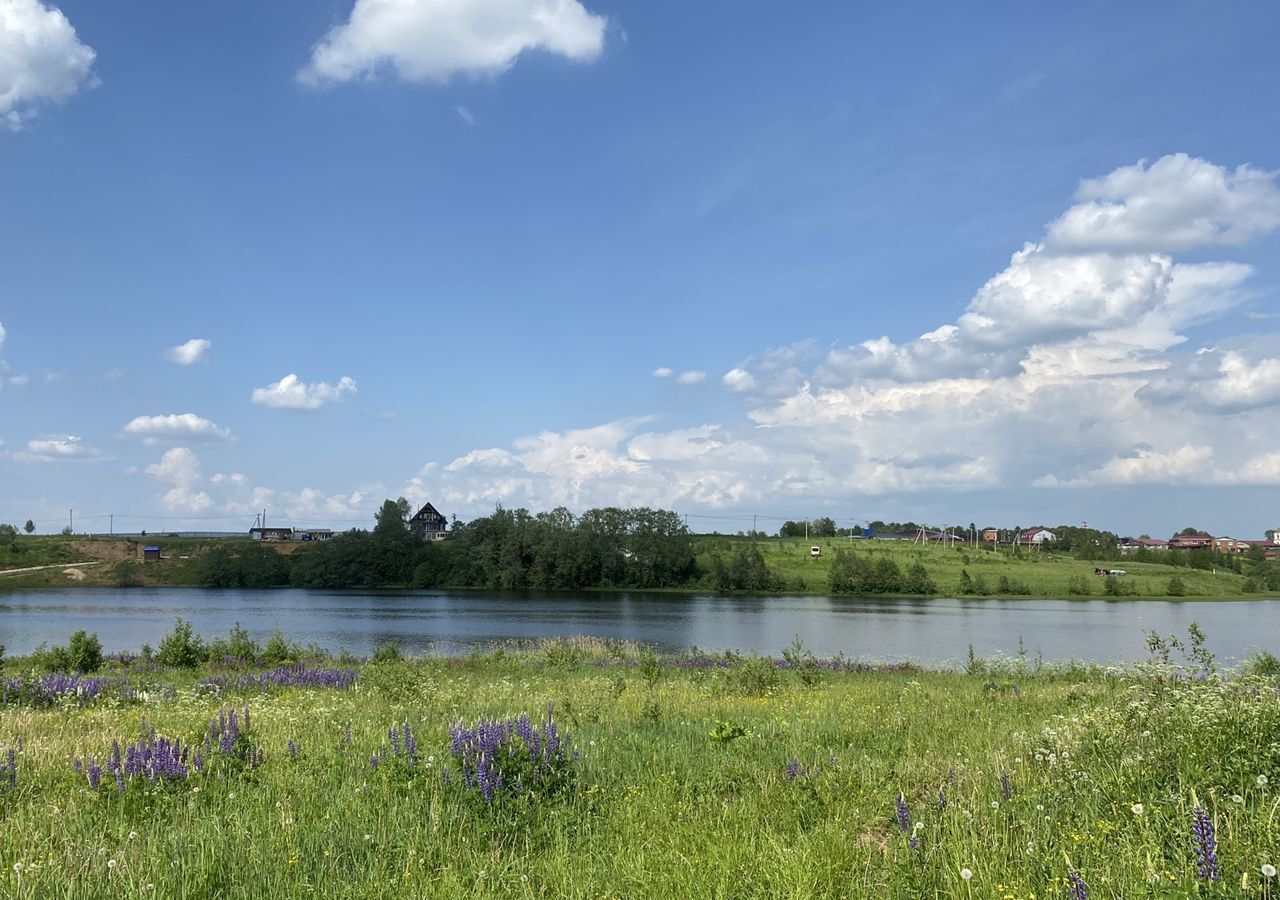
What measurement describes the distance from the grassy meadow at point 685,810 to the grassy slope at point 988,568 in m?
107

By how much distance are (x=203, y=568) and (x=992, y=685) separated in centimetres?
13608

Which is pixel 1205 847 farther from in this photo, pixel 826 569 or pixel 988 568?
pixel 988 568

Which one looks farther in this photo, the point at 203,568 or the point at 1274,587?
the point at 203,568

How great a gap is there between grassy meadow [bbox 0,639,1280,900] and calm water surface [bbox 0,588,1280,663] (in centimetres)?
2982

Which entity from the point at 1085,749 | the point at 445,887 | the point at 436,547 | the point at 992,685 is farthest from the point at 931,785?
the point at 436,547

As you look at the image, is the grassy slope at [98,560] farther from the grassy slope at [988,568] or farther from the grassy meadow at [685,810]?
the grassy meadow at [685,810]

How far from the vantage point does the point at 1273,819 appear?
450cm

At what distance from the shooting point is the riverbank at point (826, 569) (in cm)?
10906

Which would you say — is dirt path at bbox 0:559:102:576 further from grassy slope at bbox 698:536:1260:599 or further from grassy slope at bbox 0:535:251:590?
grassy slope at bbox 698:536:1260:599

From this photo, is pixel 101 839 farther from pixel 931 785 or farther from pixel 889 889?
pixel 931 785

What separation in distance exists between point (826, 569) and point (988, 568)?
2344 cm

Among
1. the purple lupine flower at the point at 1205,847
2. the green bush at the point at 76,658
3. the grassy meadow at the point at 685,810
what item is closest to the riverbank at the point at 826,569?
the green bush at the point at 76,658

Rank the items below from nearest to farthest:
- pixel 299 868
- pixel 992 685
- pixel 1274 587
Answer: pixel 299 868, pixel 992 685, pixel 1274 587

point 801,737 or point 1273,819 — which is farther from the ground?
point 1273,819
